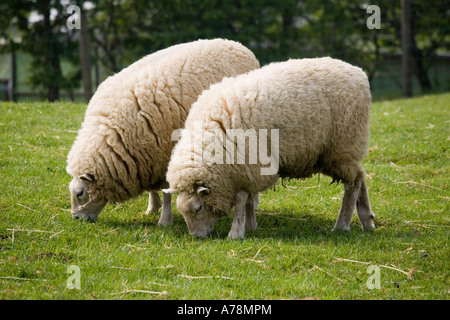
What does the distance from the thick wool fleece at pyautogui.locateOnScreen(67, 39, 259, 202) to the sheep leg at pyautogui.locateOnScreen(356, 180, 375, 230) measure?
1778 mm

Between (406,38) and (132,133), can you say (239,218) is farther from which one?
(406,38)

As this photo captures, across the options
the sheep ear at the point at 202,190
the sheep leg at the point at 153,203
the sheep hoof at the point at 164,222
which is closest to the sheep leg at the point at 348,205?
the sheep ear at the point at 202,190

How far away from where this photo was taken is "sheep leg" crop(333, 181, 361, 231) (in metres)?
5.66

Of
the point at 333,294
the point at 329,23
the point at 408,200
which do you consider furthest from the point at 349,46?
the point at 333,294

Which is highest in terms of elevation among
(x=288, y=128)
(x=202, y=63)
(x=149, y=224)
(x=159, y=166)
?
(x=202, y=63)

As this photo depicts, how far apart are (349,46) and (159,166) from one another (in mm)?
8528

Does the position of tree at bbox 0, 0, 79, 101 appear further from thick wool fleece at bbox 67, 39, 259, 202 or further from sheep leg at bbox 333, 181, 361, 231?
sheep leg at bbox 333, 181, 361, 231

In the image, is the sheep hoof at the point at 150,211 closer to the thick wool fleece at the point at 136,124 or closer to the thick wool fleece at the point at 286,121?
the thick wool fleece at the point at 136,124

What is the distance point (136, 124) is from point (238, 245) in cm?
146

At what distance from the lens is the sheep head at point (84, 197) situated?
18.6 ft

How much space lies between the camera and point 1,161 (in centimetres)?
698

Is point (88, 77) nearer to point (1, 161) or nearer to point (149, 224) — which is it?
point (1, 161)

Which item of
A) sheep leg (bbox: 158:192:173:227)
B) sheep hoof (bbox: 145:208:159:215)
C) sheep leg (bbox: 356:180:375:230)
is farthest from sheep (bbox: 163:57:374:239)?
sheep hoof (bbox: 145:208:159:215)

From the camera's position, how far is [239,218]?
5.41 meters
